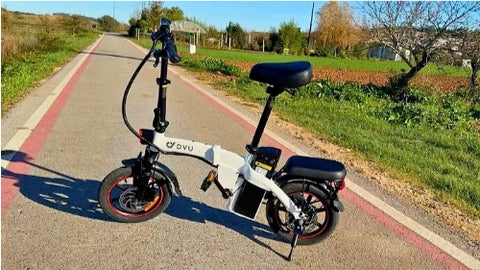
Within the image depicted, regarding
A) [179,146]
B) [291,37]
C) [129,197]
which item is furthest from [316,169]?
[291,37]

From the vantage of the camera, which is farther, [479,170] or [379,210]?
[479,170]

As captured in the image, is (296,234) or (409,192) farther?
(409,192)

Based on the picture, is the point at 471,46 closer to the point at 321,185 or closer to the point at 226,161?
the point at 321,185

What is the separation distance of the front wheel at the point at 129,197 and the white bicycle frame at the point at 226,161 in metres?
0.30

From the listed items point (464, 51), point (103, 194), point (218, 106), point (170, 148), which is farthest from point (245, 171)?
point (464, 51)

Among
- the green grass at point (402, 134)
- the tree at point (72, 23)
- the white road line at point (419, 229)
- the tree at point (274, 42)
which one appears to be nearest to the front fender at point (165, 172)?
the white road line at point (419, 229)

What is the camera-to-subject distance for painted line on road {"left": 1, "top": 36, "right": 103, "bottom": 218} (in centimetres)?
356

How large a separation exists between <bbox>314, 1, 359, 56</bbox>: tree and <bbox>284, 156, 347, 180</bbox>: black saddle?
59891 millimetres

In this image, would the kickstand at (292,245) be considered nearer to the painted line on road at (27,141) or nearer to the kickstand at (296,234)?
the kickstand at (296,234)

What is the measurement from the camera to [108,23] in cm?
10644

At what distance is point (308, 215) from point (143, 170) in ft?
4.16

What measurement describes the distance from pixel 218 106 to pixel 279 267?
18.8 feet

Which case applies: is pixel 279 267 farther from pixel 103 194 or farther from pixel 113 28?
pixel 113 28

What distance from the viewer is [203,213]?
3381 mm
